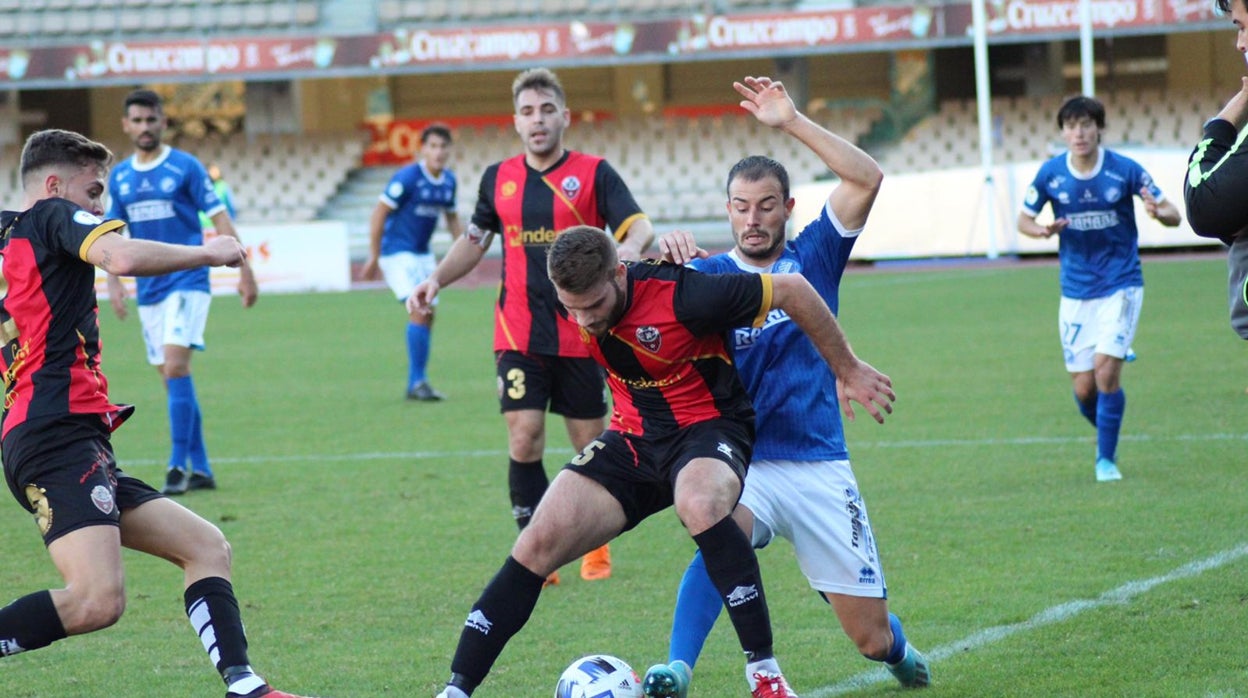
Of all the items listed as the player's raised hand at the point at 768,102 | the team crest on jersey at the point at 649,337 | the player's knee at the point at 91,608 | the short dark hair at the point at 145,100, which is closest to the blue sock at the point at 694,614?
the team crest on jersey at the point at 649,337

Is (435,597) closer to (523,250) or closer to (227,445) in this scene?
(523,250)

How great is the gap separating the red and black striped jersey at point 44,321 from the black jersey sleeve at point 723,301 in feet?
5.58

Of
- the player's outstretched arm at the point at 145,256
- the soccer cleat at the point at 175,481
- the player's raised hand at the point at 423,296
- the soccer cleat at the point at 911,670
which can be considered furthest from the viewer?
the soccer cleat at the point at 175,481

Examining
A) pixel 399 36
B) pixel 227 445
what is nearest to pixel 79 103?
pixel 399 36

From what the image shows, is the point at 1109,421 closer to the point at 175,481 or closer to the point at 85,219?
the point at 175,481

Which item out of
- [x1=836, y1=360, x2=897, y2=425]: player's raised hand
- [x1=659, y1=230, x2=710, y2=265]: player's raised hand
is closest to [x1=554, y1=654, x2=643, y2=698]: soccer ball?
[x1=836, y1=360, x2=897, y2=425]: player's raised hand

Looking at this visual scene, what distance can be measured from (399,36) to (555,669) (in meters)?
28.7

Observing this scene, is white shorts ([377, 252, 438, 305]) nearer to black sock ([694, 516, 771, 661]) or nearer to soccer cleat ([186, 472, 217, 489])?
soccer cleat ([186, 472, 217, 489])

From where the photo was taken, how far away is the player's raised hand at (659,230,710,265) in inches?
188

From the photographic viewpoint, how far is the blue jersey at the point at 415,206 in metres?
14.2

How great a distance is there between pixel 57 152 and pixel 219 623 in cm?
151

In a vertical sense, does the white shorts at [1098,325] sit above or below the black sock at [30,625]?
below

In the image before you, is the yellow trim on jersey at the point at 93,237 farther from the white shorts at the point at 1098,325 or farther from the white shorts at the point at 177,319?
the white shorts at the point at 1098,325

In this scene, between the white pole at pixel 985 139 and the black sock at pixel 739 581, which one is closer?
the black sock at pixel 739 581
